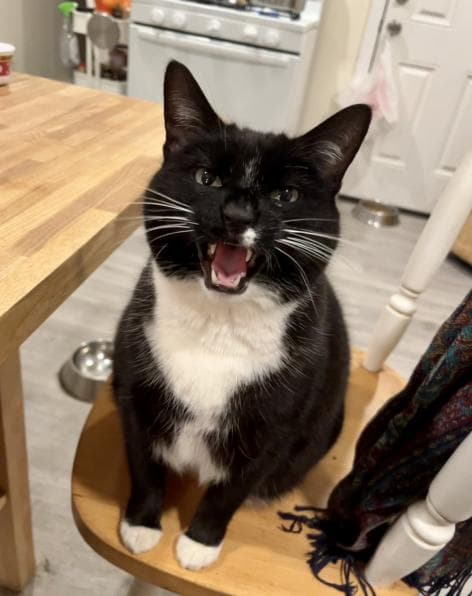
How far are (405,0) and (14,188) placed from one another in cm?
270

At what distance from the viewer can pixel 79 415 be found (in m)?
1.50

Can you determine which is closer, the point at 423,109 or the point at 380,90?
the point at 380,90

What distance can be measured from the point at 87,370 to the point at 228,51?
155 cm

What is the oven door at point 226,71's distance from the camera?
2.28 meters

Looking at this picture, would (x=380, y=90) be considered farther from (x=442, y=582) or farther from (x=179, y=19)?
(x=442, y=582)

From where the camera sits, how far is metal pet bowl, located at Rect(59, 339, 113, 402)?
1539mm

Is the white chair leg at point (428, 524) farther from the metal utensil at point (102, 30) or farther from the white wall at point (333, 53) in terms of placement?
the white wall at point (333, 53)

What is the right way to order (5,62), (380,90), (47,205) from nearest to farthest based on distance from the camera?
(47,205) → (5,62) → (380,90)

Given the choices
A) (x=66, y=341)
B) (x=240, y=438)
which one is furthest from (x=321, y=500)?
(x=66, y=341)

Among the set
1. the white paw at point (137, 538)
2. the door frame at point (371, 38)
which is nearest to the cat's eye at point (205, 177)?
the white paw at point (137, 538)

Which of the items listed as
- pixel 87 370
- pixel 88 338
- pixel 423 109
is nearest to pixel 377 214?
pixel 423 109

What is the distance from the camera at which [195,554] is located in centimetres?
65

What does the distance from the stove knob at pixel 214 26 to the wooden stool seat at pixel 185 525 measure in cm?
196

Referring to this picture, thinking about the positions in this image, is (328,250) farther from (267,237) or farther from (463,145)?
(463,145)
